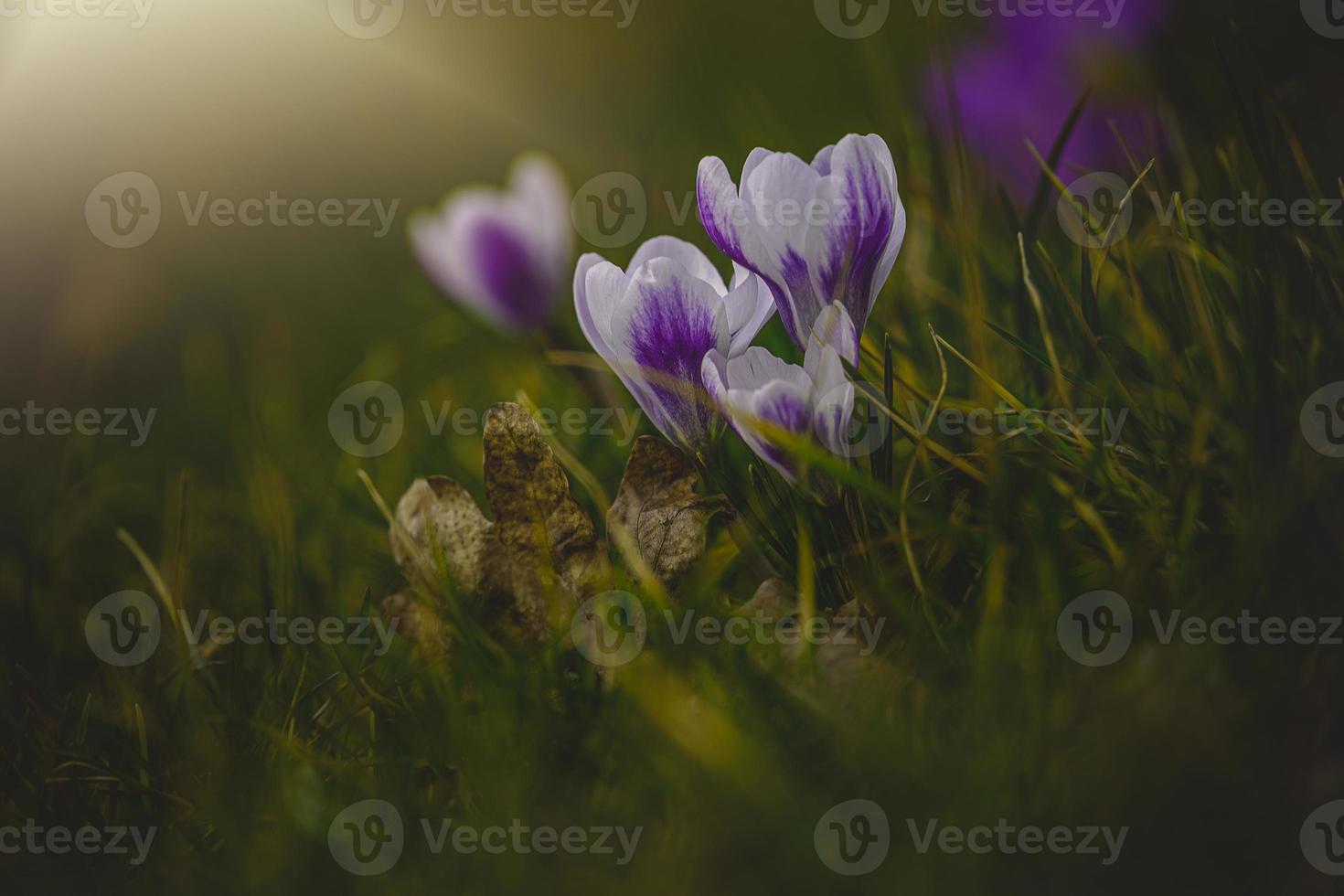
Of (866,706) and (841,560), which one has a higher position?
(841,560)

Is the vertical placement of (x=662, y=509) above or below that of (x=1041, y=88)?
below

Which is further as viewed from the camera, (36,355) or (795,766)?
→ (36,355)

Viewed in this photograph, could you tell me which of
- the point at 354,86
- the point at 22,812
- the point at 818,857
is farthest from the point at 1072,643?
the point at 354,86

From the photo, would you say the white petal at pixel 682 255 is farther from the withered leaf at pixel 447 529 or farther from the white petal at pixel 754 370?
the withered leaf at pixel 447 529

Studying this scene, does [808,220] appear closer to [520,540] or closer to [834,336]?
[834,336]

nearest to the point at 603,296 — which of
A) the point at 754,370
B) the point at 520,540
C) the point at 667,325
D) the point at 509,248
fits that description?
the point at 667,325

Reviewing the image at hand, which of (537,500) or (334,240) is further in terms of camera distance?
(334,240)

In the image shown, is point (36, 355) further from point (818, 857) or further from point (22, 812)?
point (818, 857)
